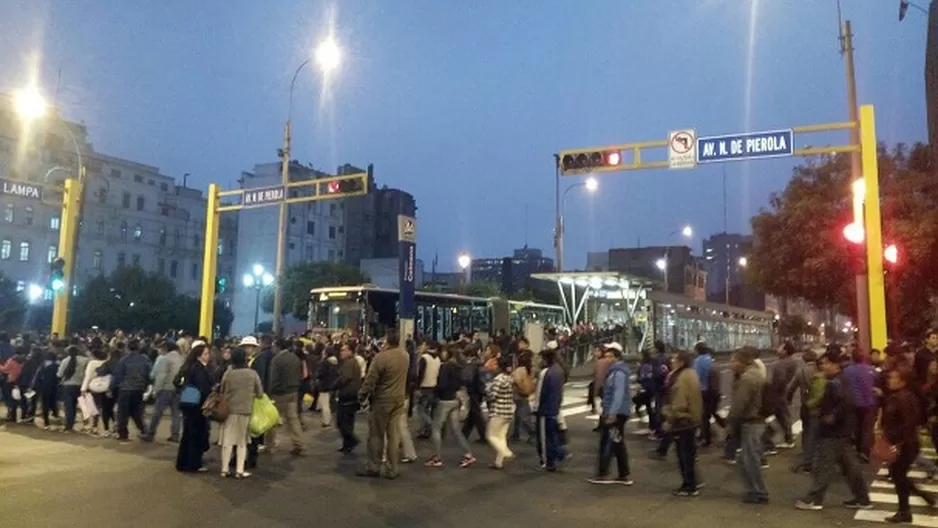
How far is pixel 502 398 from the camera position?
1216cm

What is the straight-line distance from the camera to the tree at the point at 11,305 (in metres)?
53.0

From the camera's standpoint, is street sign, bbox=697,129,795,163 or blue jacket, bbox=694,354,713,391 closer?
blue jacket, bbox=694,354,713,391

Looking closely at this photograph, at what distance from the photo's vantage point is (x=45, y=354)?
1728 cm

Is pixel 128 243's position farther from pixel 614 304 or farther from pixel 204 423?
pixel 204 423

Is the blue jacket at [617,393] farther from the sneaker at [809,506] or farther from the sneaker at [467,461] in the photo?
the sneaker at [467,461]

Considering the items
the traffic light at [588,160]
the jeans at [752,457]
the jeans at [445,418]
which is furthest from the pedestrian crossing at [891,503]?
the traffic light at [588,160]

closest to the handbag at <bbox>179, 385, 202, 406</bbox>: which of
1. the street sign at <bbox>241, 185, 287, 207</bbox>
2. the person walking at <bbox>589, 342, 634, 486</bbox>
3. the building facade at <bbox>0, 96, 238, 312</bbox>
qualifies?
the person walking at <bbox>589, 342, 634, 486</bbox>

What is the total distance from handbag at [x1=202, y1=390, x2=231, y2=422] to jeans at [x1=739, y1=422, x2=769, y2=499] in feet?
22.6

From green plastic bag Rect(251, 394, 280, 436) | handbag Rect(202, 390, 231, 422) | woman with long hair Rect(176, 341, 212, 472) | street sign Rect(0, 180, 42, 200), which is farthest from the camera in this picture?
street sign Rect(0, 180, 42, 200)

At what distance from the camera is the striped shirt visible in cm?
1213

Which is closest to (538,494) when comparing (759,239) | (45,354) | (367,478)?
(367,478)

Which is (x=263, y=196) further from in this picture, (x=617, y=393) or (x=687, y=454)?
(x=687, y=454)

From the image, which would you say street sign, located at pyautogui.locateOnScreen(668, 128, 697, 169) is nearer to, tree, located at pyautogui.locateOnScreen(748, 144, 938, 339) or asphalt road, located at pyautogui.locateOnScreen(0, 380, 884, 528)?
asphalt road, located at pyautogui.locateOnScreen(0, 380, 884, 528)

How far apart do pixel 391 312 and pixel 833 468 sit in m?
23.4
